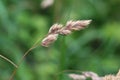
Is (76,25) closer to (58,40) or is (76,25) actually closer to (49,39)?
(49,39)

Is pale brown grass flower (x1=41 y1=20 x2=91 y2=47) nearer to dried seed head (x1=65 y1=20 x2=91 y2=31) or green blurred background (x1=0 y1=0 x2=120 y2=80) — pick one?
dried seed head (x1=65 y1=20 x2=91 y2=31)

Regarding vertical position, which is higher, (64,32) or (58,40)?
(58,40)

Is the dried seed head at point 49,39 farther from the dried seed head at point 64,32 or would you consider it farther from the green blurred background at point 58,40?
the green blurred background at point 58,40

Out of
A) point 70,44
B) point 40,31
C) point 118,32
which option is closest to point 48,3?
point 70,44

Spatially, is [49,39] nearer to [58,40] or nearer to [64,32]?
[64,32]

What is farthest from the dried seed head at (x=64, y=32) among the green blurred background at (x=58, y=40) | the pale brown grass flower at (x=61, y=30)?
the green blurred background at (x=58, y=40)

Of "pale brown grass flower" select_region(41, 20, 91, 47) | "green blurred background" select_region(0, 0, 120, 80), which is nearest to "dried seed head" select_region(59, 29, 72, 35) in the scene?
"pale brown grass flower" select_region(41, 20, 91, 47)

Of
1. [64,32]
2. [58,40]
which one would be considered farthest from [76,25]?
[58,40]

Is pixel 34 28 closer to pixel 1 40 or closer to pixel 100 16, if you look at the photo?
pixel 100 16

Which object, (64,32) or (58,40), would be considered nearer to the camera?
(64,32)
